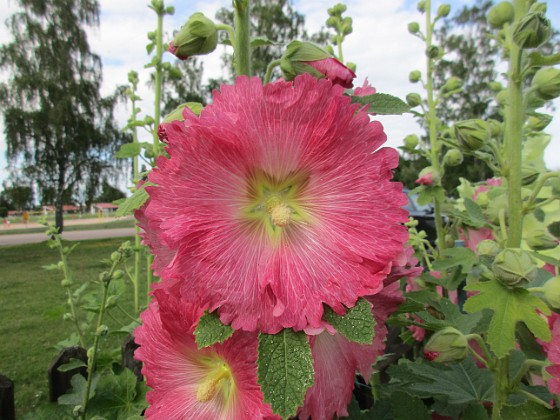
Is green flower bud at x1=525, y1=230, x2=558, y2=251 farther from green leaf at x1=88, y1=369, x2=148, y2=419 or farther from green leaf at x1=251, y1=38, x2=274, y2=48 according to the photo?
green leaf at x1=88, y1=369, x2=148, y2=419

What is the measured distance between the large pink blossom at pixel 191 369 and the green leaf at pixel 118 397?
2.27 feet

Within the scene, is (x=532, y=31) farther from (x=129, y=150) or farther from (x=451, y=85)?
(x=451, y=85)

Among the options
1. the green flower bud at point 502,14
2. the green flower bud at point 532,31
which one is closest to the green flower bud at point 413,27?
the green flower bud at point 502,14

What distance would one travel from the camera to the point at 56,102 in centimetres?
1366

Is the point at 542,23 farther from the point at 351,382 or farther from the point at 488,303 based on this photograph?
the point at 351,382

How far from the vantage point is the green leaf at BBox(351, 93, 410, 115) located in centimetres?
53

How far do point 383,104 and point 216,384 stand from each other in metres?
0.39

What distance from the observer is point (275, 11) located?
13.6m

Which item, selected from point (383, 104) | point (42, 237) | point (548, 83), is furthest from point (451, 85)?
point (42, 237)

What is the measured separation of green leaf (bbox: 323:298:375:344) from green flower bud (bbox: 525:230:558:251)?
697 mm

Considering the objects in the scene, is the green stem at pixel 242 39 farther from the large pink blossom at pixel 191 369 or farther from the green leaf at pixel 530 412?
the green leaf at pixel 530 412

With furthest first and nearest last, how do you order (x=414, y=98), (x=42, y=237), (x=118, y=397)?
(x=42, y=237), (x=414, y=98), (x=118, y=397)

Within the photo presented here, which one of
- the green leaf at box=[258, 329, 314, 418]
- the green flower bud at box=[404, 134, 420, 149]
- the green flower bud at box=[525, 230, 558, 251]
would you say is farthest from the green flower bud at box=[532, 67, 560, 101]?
the green flower bud at box=[404, 134, 420, 149]

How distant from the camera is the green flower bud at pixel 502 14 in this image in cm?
89
